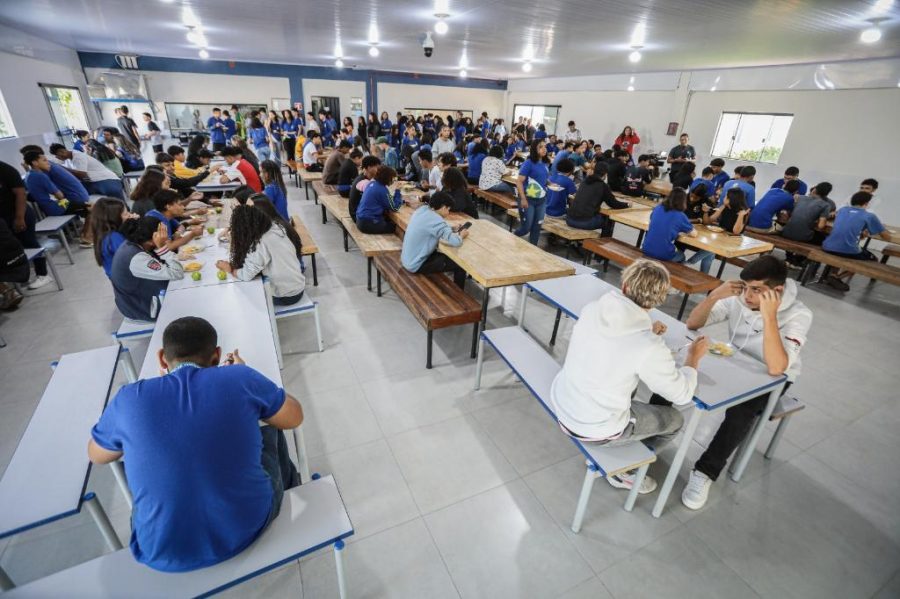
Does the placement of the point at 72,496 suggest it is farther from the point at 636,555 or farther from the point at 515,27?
the point at 515,27

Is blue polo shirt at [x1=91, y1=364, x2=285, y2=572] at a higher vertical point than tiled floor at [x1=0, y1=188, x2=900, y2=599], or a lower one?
higher

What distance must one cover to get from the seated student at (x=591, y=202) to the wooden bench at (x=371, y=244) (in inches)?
95.9

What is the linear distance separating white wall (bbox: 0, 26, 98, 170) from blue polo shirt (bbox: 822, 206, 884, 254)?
12.4 m

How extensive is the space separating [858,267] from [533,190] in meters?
3.89

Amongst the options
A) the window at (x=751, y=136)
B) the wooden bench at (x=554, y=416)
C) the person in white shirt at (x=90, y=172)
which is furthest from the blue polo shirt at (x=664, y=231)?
the person in white shirt at (x=90, y=172)

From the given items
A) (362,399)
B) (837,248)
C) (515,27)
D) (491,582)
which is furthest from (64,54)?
(837,248)

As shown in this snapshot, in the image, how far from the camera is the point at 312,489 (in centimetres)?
159

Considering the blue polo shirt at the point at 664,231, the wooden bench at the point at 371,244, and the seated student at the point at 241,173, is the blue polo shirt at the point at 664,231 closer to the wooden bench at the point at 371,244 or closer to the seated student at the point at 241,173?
the wooden bench at the point at 371,244

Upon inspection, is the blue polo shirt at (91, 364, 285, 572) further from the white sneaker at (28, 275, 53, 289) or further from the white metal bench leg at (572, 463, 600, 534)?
the white sneaker at (28, 275, 53, 289)

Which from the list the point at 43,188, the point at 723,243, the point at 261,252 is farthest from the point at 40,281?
the point at 723,243

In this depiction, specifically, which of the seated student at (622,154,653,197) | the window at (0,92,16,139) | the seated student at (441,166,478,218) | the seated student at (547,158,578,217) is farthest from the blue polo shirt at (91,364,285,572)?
the window at (0,92,16,139)

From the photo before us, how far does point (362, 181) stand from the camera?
4996 millimetres

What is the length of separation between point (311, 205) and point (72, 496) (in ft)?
22.9

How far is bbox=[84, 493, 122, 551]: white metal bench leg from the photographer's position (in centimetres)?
147
